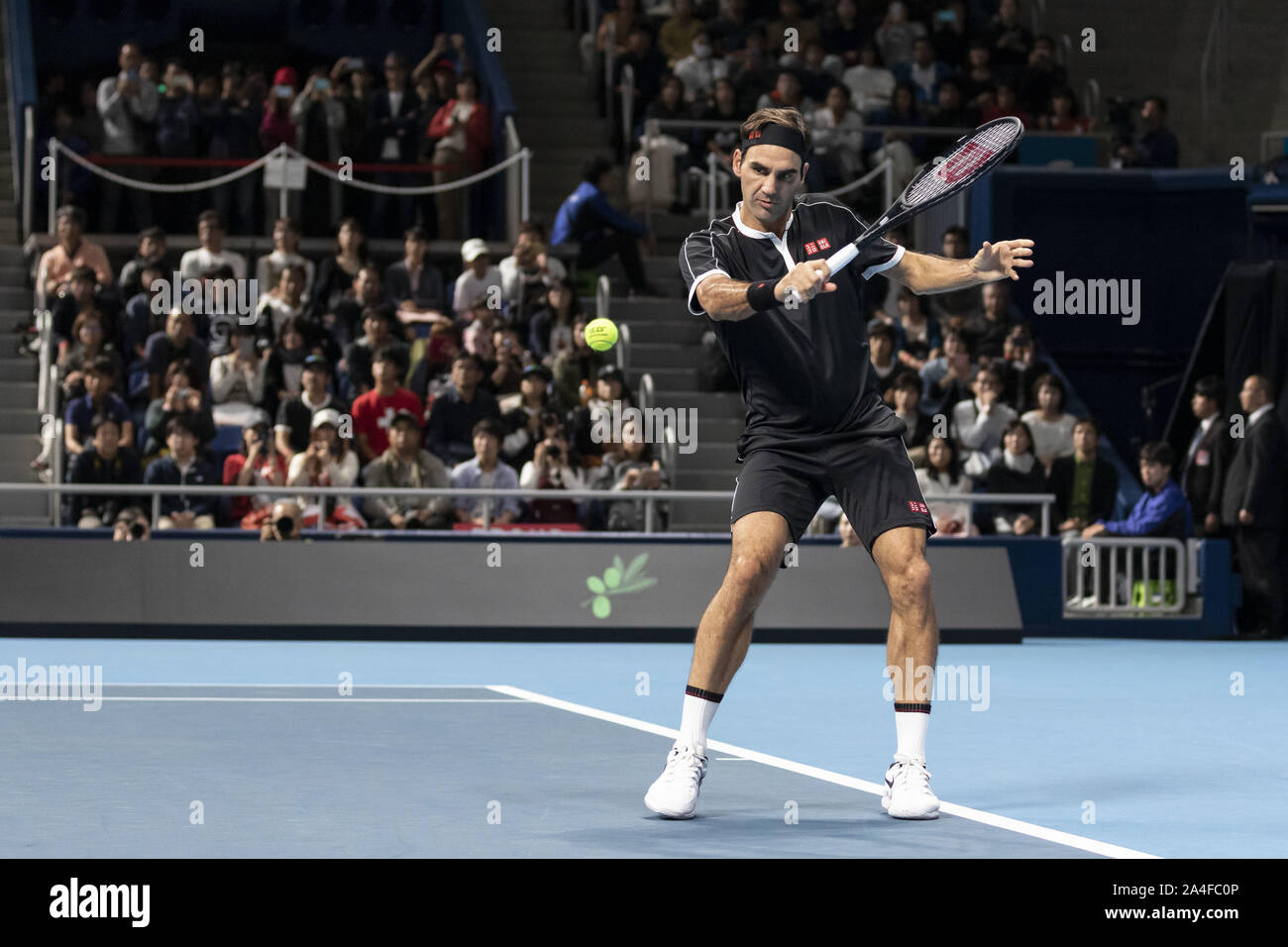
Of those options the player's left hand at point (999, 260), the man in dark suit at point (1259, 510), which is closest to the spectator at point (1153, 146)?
the man in dark suit at point (1259, 510)

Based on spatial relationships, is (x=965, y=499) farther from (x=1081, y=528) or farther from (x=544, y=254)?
(x=544, y=254)

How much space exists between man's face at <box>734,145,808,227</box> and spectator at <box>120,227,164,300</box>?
12.7 metres

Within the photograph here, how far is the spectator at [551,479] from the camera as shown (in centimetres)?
1778

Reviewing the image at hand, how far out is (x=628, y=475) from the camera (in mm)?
17922

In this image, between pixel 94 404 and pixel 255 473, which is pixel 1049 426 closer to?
pixel 255 473

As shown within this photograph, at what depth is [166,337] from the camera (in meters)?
18.8

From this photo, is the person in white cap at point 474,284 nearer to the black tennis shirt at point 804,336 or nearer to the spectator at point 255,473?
the spectator at point 255,473

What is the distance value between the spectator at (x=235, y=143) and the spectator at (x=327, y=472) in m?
5.34

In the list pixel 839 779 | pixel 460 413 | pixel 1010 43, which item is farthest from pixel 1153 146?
pixel 839 779

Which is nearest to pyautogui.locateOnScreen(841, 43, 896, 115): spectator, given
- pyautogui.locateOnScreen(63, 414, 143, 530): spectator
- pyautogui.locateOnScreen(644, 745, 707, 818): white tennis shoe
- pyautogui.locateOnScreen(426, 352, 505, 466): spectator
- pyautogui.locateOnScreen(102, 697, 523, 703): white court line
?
pyautogui.locateOnScreen(426, 352, 505, 466): spectator

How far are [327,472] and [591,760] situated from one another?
28.5ft

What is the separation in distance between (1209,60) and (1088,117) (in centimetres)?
295

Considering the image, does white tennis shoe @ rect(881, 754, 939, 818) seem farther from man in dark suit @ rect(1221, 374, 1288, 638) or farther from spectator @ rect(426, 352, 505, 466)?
man in dark suit @ rect(1221, 374, 1288, 638)

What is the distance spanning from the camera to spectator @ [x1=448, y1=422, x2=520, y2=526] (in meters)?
17.5
